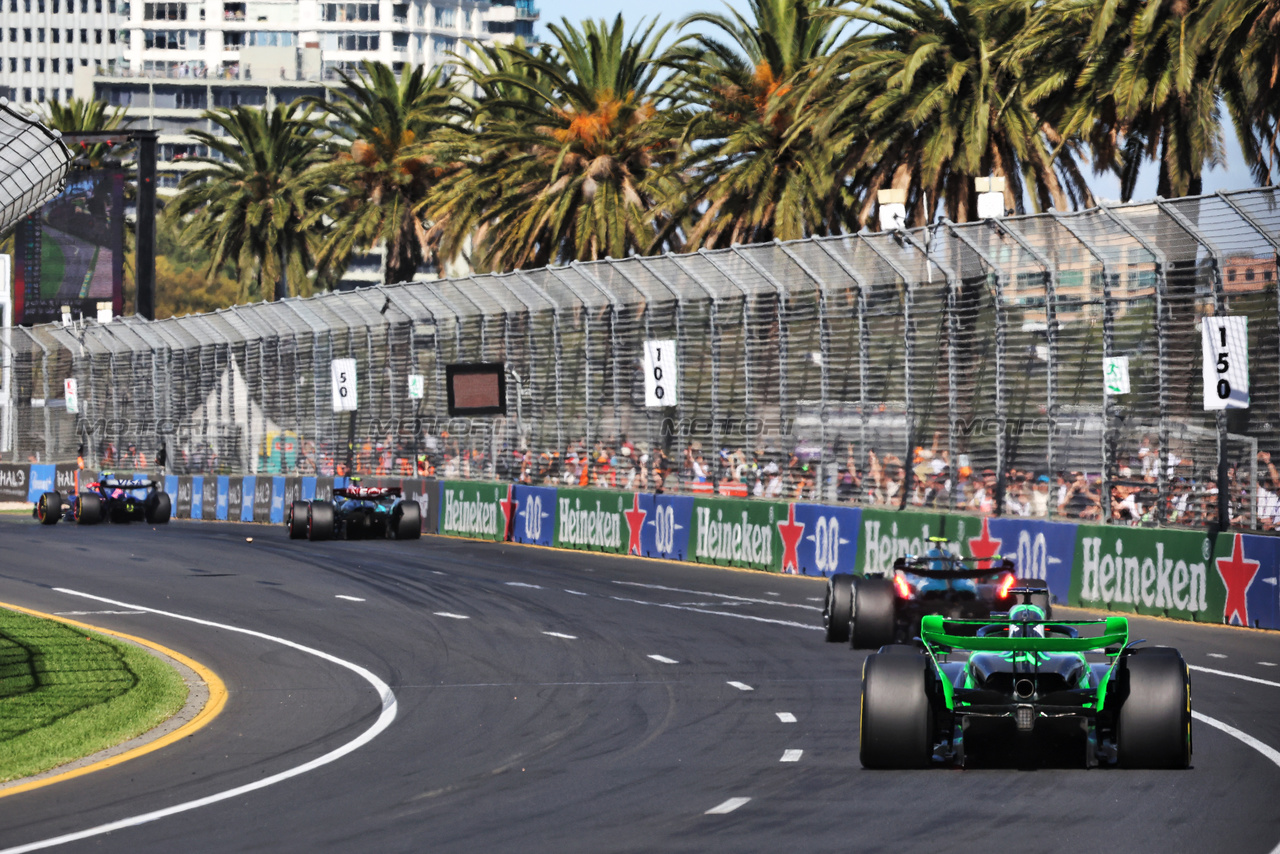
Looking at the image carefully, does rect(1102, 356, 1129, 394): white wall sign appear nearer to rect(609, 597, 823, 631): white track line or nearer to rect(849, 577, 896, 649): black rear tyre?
rect(609, 597, 823, 631): white track line

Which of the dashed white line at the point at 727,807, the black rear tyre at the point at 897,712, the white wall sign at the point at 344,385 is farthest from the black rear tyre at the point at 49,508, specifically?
the dashed white line at the point at 727,807

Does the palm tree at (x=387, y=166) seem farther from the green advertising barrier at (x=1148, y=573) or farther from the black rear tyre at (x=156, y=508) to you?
the green advertising barrier at (x=1148, y=573)

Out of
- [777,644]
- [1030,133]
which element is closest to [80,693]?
[777,644]

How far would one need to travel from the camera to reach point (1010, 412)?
23141 millimetres

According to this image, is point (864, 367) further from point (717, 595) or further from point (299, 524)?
point (299, 524)

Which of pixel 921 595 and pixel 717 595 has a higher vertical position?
pixel 921 595

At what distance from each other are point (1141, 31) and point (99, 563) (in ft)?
60.2

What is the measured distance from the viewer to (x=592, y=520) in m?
30.6

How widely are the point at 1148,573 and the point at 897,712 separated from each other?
34.4 ft

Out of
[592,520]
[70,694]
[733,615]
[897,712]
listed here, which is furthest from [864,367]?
[897,712]

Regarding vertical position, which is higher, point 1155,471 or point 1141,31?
point 1141,31

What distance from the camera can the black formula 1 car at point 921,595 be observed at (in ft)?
52.7

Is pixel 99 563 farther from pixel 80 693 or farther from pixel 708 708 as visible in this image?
pixel 708 708

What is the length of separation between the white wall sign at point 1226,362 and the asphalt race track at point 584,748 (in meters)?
2.47
